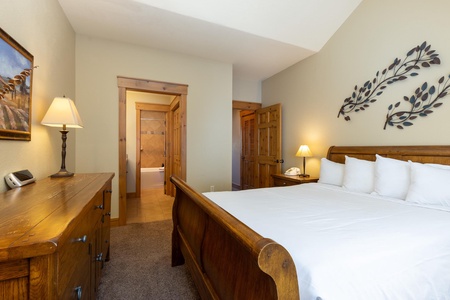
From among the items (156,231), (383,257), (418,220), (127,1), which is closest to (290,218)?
(383,257)

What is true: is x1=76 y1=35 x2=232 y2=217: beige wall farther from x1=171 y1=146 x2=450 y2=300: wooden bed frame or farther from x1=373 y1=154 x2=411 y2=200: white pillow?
x1=373 y1=154 x2=411 y2=200: white pillow

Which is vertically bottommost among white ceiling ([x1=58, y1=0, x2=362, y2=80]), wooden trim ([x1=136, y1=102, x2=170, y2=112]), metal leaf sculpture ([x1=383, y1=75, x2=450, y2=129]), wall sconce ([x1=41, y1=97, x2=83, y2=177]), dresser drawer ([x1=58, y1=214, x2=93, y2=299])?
dresser drawer ([x1=58, y1=214, x2=93, y2=299])

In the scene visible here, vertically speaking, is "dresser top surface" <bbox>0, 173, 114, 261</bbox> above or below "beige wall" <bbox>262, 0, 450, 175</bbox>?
below

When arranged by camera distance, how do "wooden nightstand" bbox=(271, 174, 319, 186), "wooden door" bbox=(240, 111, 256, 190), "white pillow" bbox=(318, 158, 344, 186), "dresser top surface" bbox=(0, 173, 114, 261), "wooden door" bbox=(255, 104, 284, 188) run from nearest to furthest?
"dresser top surface" bbox=(0, 173, 114, 261), "white pillow" bbox=(318, 158, 344, 186), "wooden nightstand" bbox=(271, 174, 319, 186), "wooden door" bbox=(255, 104, 284, 188), "wooden door" bbox=(240, 111, 256, 190)

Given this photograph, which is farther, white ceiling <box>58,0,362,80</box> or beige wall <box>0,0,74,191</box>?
white ceiling <box>58,0,362,80</box>

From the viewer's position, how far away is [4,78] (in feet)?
4.10

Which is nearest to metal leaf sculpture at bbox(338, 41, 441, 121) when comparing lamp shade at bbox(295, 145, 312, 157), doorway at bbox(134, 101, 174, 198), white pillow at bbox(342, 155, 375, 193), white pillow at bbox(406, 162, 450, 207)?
lamp shade at bbox(295, 145, 312, 157)

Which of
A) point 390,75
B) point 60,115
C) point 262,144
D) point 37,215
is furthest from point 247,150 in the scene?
point 37,215

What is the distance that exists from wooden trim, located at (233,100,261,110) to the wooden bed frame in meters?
2.87

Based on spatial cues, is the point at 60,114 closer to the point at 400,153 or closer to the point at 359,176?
the point at 359,176

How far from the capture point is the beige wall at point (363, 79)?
2.12 m

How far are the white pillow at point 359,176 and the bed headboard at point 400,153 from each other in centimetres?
28

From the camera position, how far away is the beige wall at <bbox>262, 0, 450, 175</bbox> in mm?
2123

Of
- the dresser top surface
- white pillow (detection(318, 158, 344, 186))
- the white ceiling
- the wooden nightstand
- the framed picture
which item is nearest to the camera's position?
the dresser top surface
